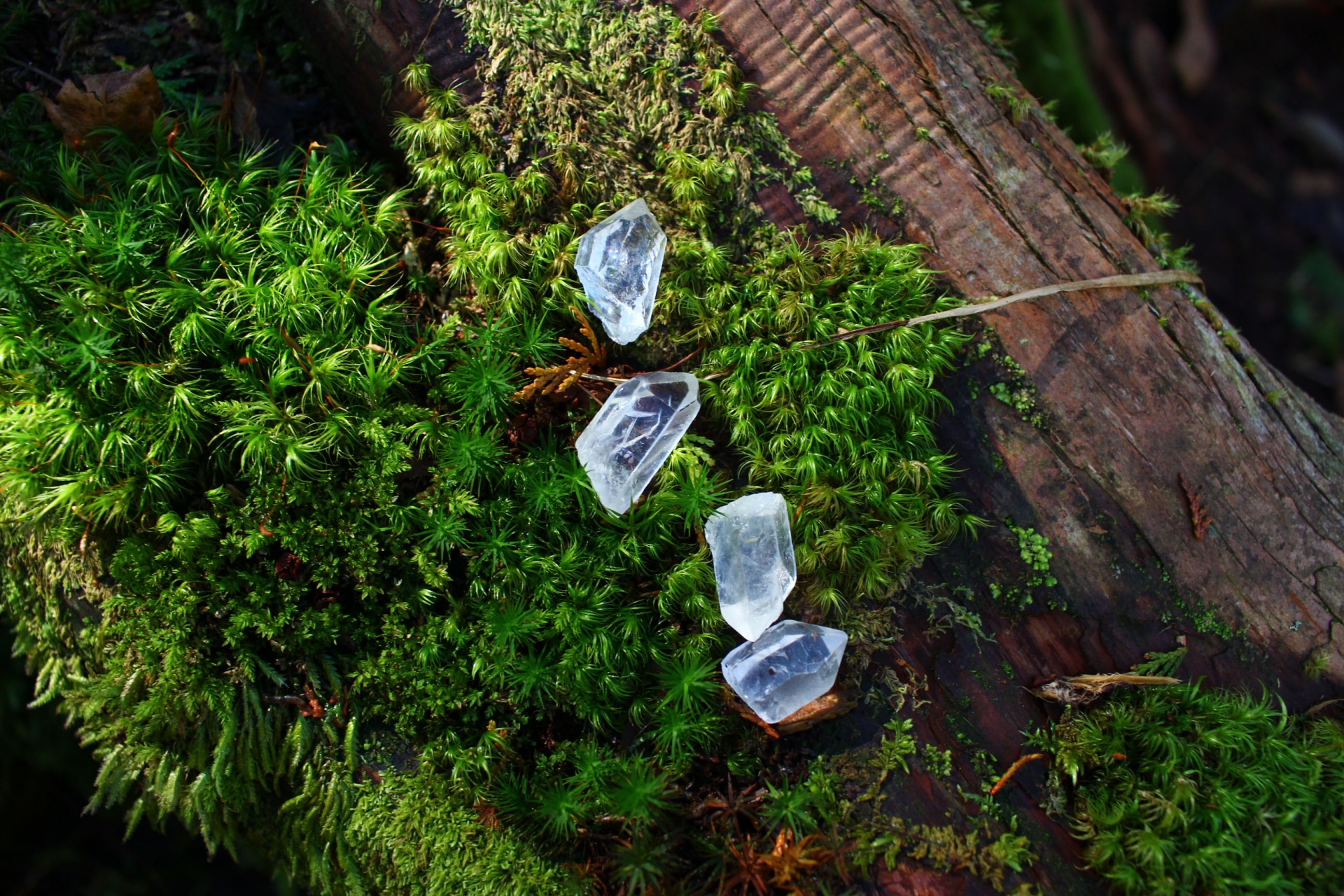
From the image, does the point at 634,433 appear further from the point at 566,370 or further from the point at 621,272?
the point at 621,272

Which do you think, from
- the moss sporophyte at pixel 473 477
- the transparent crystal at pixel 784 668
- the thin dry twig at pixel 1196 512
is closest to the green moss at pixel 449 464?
the moss sporophyte at pixel 473 477

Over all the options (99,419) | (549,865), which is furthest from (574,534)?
(99,419)

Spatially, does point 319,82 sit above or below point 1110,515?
above

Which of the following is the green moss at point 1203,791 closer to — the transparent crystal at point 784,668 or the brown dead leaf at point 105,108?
the transparent crystal at point 784,668

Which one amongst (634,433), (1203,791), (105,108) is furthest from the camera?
(105,108)

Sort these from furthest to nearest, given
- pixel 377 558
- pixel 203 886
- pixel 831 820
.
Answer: pixel 203 886 → pixel 377 558 → pixel 831 820

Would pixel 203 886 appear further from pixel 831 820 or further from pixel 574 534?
pixel 831 820

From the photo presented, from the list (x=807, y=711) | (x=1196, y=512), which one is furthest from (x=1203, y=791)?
(x=807, y=711)
